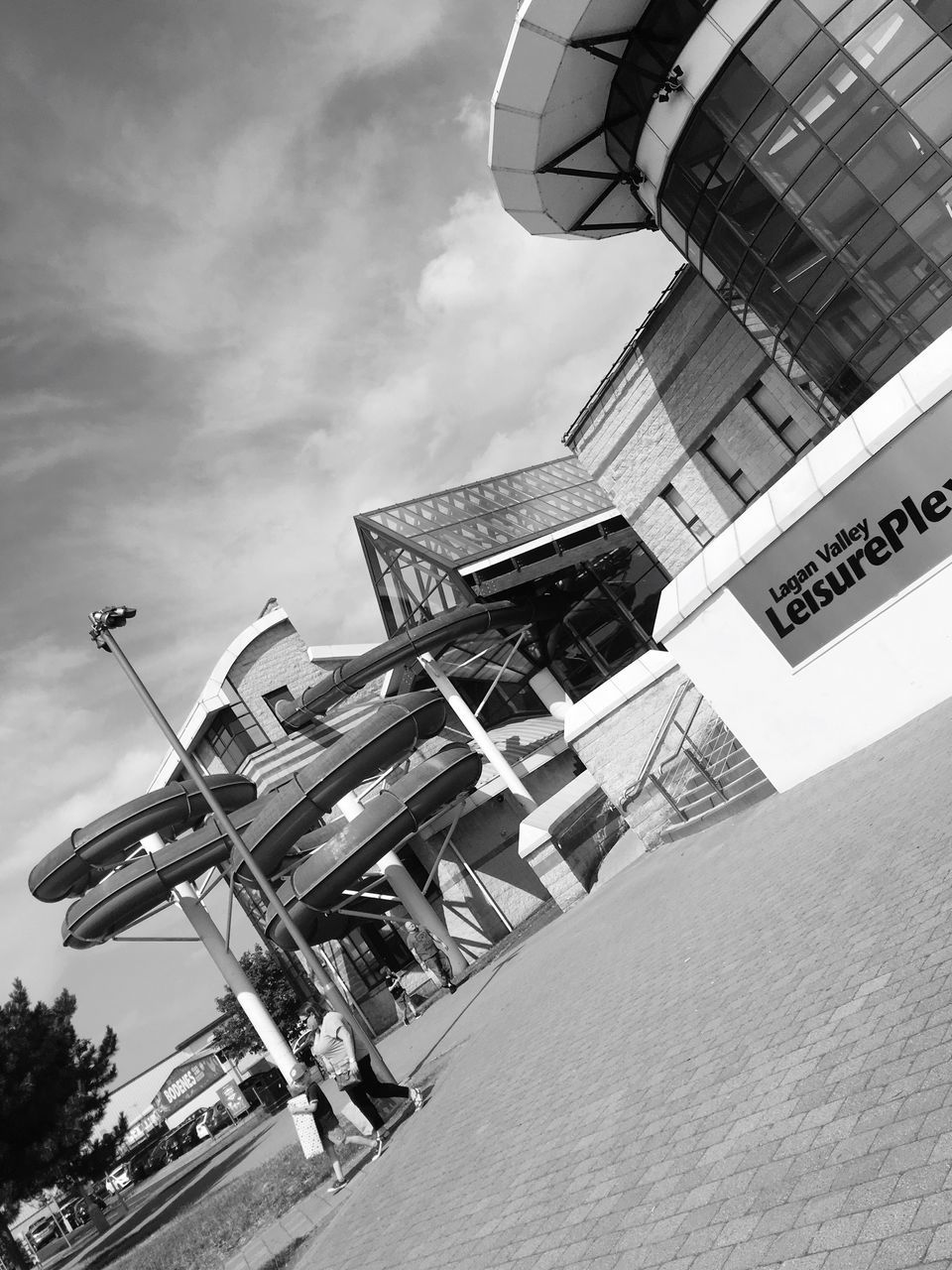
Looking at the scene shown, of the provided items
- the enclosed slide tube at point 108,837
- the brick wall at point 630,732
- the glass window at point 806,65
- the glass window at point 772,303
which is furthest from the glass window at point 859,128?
the enclosed slide tube at point 108,837

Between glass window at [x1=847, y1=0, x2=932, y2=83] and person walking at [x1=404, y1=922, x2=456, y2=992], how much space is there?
19628 millimetres

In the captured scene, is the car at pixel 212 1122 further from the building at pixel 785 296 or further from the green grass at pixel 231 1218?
the building at pixel 785 296

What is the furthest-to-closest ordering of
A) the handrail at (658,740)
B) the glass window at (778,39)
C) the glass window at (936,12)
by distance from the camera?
the handrail at (658,740), the glass window at (778,39), the glass window at (936,12)

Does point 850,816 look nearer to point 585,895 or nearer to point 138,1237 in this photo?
point 585,895

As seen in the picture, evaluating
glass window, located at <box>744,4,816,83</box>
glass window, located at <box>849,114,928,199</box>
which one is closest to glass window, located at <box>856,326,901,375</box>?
glass window, located at <box>849,114,928,199</box>

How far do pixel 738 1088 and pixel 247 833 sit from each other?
55.7 feet

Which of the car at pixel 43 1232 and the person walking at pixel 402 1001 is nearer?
the person walking at pixel 402 1001

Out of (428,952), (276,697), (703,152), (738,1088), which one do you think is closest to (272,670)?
(276,697)

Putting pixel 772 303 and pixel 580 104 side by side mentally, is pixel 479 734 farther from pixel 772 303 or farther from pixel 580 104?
pixel 580 104

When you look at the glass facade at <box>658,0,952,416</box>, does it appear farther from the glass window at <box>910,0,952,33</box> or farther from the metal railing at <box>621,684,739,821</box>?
the metal railing at <box>621,684,739,821</box>

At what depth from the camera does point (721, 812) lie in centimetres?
1403

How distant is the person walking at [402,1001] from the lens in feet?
76.2

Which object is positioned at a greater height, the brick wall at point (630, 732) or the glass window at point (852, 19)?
the glass window at point (852, 19)

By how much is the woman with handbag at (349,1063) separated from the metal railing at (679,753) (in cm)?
A: 685
